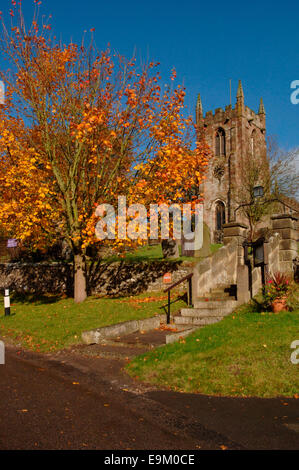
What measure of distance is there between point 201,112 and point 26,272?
1654 inches

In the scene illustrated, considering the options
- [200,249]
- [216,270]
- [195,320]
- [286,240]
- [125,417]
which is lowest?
[125,417]

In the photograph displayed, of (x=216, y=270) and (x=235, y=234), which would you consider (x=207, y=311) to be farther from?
(x=235, y=234)

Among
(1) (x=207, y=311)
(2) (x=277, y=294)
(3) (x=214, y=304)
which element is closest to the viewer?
(2) (x=277, y=294)

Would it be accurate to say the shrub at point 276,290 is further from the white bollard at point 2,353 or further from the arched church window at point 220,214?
the arched church window at point 220,214

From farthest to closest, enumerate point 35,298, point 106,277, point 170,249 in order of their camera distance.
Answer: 1. point 35,298
2. point 106,277
3. point 170,249

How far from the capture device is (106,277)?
20109 millimetres

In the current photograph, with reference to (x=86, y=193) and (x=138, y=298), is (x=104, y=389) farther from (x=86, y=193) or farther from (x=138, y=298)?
(x=86, y=193)

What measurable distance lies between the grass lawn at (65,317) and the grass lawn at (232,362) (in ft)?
11.8

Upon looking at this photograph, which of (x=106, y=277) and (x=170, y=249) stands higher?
(x=170, y=249)

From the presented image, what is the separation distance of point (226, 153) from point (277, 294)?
146 ft

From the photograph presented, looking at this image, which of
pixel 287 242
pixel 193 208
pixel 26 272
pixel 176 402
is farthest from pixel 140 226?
pixel 26 272

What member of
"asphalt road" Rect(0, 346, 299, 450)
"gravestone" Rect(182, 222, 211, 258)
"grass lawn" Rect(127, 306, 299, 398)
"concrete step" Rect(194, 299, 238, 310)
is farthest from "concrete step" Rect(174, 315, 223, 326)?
"gravestone" Rect(182, 222, 211, 258)

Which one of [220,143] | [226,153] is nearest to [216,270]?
[226,153]
